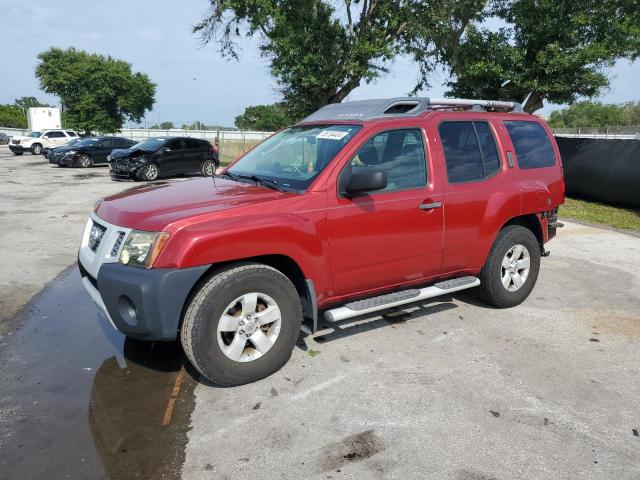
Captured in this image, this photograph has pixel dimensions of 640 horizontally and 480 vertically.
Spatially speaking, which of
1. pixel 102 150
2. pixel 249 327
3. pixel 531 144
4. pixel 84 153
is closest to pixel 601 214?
pixel 531 144

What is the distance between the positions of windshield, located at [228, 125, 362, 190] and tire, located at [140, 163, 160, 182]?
13.1m

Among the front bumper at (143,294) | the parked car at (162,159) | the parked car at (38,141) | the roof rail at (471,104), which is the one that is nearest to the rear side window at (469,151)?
the roof rail at (471,104)

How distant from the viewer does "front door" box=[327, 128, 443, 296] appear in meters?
3.93

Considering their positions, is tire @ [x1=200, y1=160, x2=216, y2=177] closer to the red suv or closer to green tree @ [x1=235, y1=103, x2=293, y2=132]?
the red suv

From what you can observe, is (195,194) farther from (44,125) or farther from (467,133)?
(44,125)

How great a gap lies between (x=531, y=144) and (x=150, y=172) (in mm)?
14296

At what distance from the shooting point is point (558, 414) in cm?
333

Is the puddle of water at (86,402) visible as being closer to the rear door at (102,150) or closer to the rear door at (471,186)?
the rear door at (471,186)

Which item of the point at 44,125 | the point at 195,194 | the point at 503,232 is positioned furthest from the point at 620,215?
the point at 44,125

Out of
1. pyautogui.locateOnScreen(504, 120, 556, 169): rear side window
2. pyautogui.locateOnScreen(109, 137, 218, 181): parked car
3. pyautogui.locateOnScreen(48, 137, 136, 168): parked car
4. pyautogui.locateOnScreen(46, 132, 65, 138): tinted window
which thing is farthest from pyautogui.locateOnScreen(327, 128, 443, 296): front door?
pyautogui.locateOnScreen(46, 132, 65, 138): tinted window

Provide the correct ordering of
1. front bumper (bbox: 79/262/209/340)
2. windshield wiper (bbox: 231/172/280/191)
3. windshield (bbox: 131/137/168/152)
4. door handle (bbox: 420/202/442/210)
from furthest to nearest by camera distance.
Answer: windshield (bbox: 131/137/168/152), door handle (bbox: 420/202/442/210), windshield wiper (bbox: 231/172/280/191), front bumper (bbox: 79/262/209/340)

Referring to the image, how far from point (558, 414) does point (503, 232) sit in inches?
84.1

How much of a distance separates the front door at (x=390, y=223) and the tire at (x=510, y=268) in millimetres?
735

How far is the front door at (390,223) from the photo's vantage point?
3.93 metres
